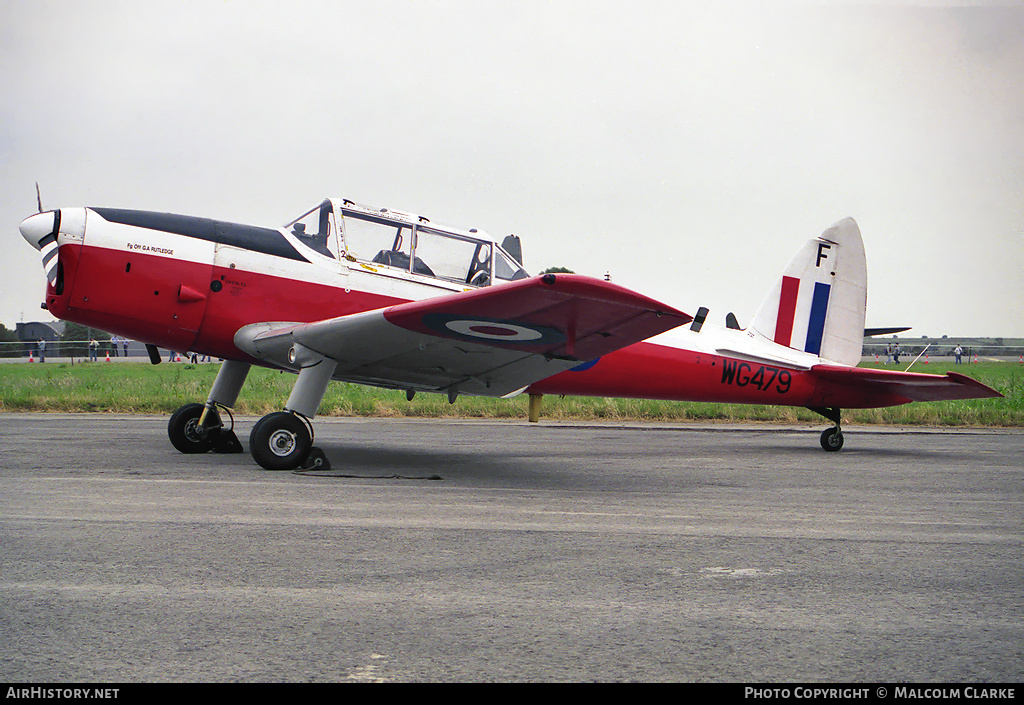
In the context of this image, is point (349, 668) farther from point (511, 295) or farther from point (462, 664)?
point (511, 295)

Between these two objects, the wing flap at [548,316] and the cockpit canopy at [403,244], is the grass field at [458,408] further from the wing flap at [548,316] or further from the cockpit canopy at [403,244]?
the wing flap at [548,316]

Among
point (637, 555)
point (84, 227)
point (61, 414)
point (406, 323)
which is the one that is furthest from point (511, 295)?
point (61, 414)

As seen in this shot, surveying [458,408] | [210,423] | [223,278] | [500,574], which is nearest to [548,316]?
[500,574]

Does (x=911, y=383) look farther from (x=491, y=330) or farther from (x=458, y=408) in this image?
(x=458, y=408)

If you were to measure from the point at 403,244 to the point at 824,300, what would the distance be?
614 cm

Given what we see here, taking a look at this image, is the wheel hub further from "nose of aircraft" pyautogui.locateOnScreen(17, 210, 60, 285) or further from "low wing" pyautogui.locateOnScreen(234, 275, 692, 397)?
"nose of aircraft" pyautogui.locateOnScreen(17, 210, 60, 285)

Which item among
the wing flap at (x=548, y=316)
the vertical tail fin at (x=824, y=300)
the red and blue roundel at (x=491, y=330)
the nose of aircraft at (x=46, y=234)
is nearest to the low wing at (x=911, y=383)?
the vertical tail fin at (x=824, y=300)

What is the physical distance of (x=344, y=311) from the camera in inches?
311

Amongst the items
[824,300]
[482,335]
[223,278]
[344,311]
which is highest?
[824,300]

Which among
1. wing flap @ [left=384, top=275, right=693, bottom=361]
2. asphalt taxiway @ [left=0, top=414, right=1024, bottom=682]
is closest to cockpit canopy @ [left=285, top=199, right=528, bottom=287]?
wing flap @ [left=384, top=275, right=693, bottom=361]

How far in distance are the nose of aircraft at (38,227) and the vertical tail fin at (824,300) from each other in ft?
27.1

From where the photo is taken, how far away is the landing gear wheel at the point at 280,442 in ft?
22.4

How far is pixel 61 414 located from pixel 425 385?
982cm

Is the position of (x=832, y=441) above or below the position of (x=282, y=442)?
above
